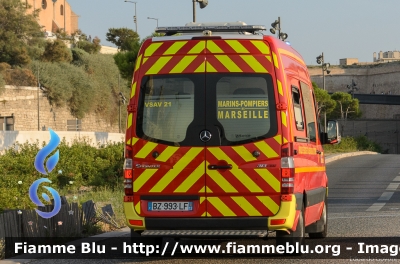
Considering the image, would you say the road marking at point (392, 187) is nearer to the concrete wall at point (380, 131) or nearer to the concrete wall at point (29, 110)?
the concrete wall at point (29, 110)

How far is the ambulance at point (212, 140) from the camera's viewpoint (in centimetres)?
930

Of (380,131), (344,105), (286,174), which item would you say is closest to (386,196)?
(286,174)

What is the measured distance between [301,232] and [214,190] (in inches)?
49.0

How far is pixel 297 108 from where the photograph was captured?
401 inches

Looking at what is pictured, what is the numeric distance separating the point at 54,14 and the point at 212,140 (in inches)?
4031

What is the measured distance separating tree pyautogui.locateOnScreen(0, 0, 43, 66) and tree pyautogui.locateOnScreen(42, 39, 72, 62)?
177cm

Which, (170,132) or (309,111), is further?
(309,111)

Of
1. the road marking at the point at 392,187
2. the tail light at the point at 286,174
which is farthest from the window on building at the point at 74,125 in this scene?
the tail light at the point at 286,174

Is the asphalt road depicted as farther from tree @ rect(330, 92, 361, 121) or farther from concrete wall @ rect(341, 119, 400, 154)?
tree @ rect(330, 92, 361, 121)

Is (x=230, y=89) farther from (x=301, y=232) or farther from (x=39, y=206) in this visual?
(x=39, y=206)

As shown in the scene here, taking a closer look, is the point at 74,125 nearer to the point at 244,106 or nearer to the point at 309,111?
the point at 309,111

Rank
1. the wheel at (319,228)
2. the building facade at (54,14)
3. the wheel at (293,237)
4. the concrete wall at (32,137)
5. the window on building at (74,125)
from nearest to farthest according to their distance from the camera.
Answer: the wheel at (293,237)
the wheel at (319,228)
the concrete wall at (32,137)
the window on building at (74,125)
the building facade at (54,14)

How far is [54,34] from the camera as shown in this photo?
9656 cm

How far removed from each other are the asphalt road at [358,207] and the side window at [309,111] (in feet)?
5.14
